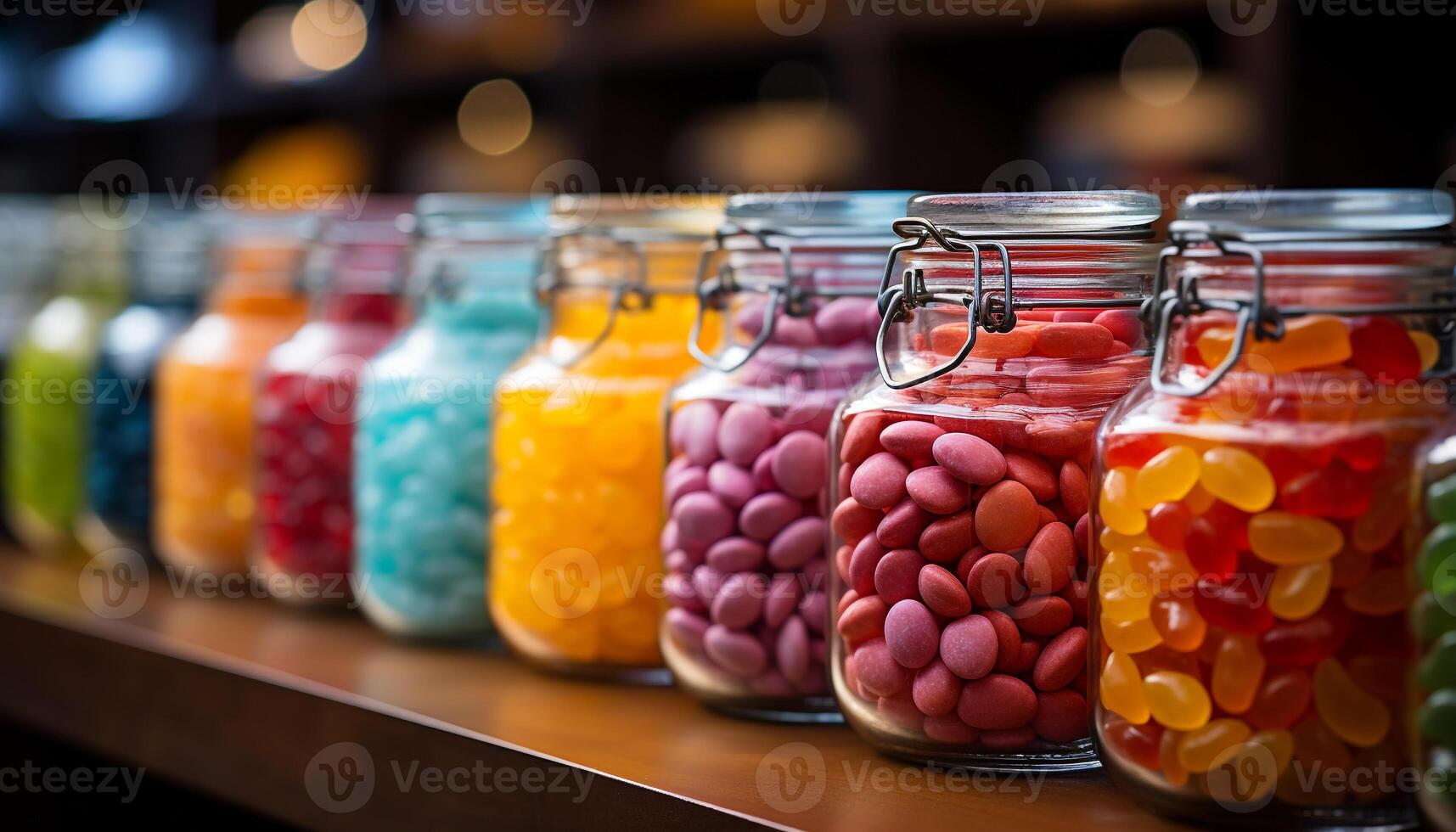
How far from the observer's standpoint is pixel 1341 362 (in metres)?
0.52

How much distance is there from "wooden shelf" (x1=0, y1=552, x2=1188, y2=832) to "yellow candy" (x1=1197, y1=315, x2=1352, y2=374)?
6.9 inches

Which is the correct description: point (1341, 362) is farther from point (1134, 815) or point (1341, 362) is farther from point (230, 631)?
point (230, 631)

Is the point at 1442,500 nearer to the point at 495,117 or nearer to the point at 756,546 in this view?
the point at 756,546

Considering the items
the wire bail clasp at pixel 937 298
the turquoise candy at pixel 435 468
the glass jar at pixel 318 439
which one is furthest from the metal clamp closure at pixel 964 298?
the glass jar at pixel 318 439

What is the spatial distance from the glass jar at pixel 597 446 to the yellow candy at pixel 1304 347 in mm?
329

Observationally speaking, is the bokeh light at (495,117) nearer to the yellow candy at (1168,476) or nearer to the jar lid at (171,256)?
the jar lid at (171,256)

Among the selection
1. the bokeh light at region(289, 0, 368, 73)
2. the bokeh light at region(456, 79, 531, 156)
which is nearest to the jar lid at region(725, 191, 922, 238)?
the bokeh light at region(456, 79, 531, 156)

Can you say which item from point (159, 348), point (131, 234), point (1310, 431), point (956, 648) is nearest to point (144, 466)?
point (159, 348)

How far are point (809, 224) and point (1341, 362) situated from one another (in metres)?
0.27

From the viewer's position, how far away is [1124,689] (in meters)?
0.54

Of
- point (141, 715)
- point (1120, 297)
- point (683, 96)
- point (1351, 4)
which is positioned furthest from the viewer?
point (683, 96)

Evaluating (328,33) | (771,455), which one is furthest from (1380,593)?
(328,33)

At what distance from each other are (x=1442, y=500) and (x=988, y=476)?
0.55 feet

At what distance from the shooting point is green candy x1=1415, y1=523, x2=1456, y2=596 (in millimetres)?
463
